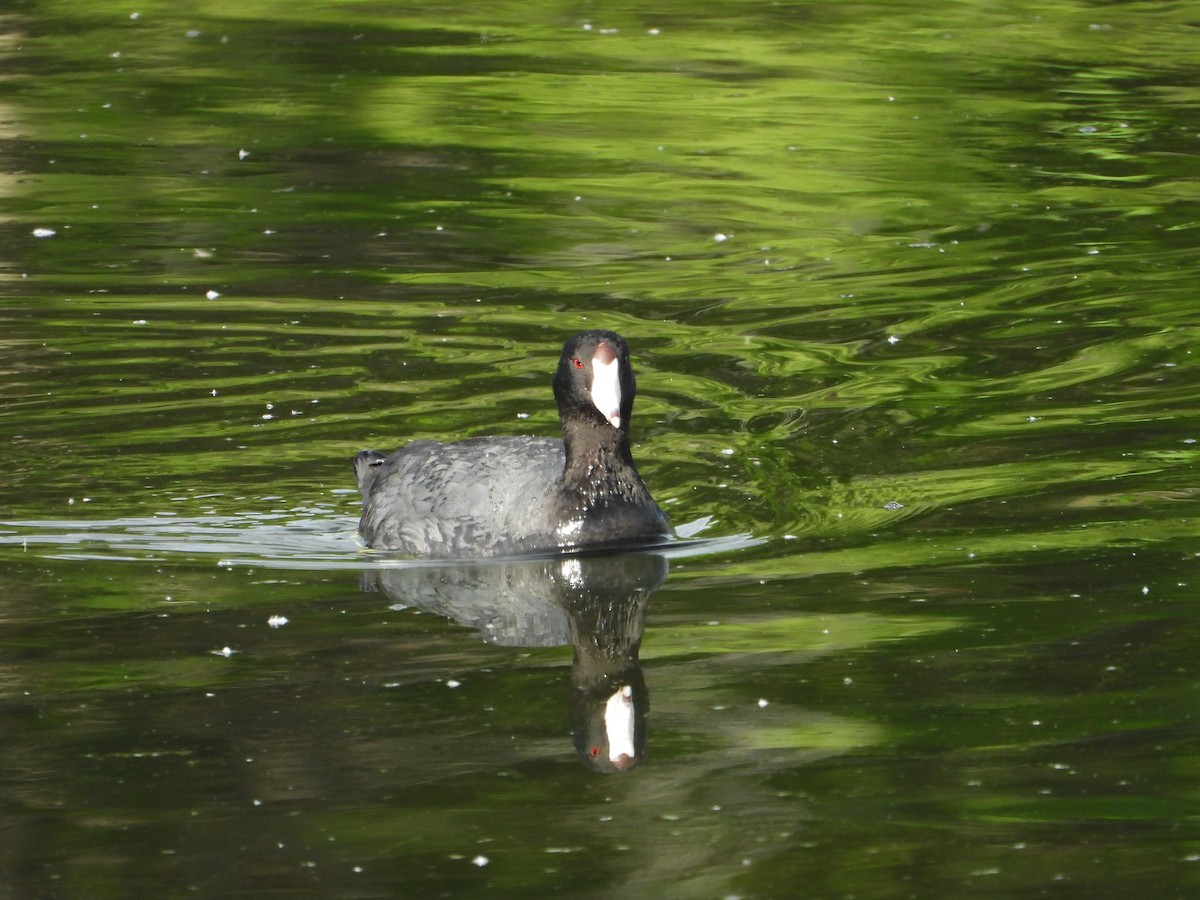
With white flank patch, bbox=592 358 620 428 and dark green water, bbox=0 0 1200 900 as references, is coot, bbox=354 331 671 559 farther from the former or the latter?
dark green water, bbox=0 0 1200 900

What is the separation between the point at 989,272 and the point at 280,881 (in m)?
9.21

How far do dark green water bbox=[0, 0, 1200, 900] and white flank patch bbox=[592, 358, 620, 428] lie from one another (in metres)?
0.62

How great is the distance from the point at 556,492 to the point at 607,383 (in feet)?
1.70

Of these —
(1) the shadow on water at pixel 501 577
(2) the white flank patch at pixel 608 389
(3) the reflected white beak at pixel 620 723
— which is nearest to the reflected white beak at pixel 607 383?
(2) the white flank patch at pixel 608 389

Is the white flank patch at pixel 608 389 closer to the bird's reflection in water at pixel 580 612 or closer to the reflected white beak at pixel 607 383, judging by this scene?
the reflected white beak at pixel 607 383

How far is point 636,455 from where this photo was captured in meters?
10.7

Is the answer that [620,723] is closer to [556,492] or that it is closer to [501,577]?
[501,577]

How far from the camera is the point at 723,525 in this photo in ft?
31.0

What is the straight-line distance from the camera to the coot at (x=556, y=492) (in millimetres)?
8891

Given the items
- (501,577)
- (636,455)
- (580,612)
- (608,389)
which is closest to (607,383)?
(608,389)

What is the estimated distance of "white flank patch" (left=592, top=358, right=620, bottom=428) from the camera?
878 cm

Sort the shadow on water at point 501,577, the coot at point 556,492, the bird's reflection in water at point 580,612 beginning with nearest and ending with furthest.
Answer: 1. the bird's reflection in water at point 580,612
2. the shadow on water at point 501,577
3. the coot at point 556,492

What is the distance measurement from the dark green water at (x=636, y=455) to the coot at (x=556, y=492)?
193 millimetres

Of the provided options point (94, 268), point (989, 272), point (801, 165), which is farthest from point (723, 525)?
point (801, 165)
